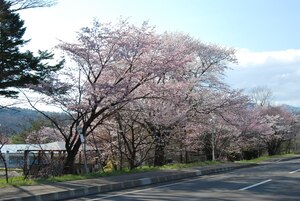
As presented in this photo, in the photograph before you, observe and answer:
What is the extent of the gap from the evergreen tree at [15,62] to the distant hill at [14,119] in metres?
1.72

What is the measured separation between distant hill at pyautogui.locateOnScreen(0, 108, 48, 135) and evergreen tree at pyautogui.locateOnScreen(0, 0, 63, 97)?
67.7 inches

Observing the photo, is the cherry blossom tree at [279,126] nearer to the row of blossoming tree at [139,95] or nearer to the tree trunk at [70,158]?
the row of blossoming tree at [139,95]

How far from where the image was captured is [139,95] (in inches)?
868

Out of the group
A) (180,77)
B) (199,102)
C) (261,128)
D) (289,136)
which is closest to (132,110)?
(180,77)

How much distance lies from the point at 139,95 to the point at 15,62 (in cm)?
709

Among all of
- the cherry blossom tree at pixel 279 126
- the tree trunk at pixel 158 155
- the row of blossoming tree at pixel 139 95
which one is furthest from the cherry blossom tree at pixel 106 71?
the cherry blossom tree at pixel 279 126

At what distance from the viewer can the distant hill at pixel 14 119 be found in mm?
24938

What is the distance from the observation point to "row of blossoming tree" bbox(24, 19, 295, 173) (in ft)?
65.8

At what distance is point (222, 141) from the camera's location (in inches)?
1608

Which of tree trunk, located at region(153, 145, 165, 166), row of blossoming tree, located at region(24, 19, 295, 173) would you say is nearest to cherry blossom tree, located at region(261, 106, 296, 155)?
row of blossoming tree, located at region(24, 19, 295, 173)

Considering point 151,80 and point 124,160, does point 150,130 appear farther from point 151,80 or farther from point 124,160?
point 151,80

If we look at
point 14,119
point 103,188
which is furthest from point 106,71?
point 14,119

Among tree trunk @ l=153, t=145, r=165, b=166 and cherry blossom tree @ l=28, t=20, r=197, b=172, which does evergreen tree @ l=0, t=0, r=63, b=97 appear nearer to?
cherry blossom tree @ l=28, t=20, r=197, b=172

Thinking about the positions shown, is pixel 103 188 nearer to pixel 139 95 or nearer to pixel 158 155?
pixel 139 95
